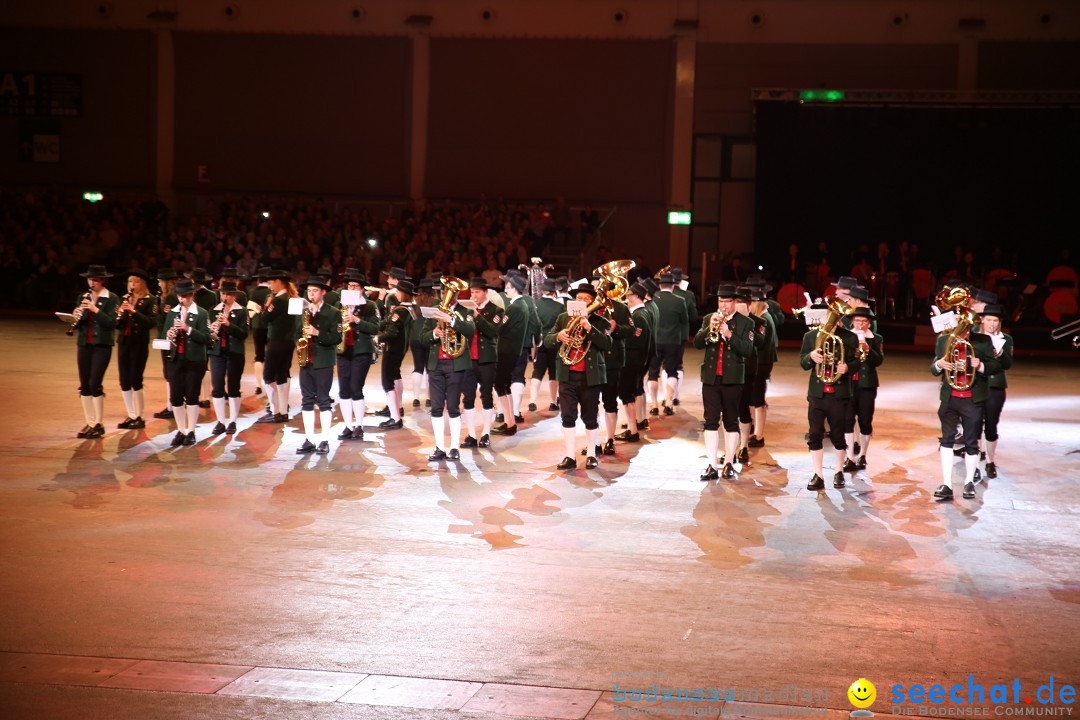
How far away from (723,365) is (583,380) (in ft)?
5.26

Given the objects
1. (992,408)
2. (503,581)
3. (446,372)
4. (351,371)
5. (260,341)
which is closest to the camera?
(503,581)

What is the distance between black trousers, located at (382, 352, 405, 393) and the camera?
49.9 feet

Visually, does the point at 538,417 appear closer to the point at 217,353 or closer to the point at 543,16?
the point at 217,353

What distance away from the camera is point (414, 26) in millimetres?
33656

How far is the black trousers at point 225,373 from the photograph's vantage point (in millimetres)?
14242

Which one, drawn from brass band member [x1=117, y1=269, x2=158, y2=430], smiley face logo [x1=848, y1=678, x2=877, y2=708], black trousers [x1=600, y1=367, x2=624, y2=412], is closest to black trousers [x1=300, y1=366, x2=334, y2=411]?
brass band member [x1=117, y1=269, x2=158, y2=430]

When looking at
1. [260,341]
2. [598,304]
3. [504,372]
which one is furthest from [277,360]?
[598,304]

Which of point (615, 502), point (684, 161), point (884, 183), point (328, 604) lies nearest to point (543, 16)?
point (684, 161)

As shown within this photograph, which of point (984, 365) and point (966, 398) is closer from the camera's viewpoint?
point (984, 365)

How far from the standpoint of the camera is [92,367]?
1397cm

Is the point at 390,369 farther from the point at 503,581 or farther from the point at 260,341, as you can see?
the point at 503,581

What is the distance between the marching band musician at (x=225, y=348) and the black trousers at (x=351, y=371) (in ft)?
4.78

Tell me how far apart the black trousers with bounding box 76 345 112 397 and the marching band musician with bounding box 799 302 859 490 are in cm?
856

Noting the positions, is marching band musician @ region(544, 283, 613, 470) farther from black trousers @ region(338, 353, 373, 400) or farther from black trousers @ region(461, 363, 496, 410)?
black trousers @ region(338, 353, 373, 400)
